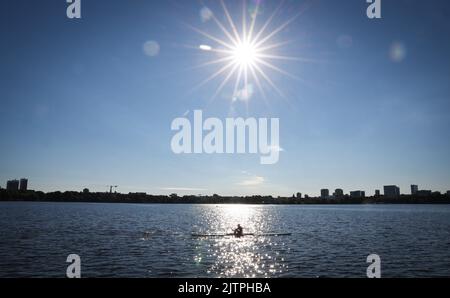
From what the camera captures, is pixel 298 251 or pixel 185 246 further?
pixel 185 246

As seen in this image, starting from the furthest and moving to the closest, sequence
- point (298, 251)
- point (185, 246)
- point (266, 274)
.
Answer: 1. point (185, 246)
2. point (298, 251)
3. point (266, 274)

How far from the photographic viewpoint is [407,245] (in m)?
64.9

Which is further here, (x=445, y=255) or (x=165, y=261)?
(x=445, y=255)

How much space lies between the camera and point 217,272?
4088 cm
